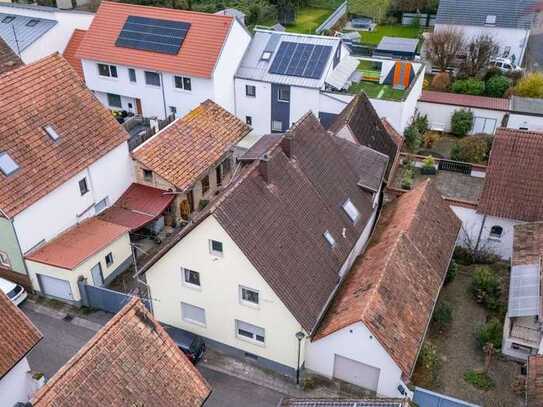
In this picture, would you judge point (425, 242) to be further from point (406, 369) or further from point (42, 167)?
point (42, 167)

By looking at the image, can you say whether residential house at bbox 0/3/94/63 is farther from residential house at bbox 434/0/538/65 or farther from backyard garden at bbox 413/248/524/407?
backyard garden at bbox 413/248/524/407

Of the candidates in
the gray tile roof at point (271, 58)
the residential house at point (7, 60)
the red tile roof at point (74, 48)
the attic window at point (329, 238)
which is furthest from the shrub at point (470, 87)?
the residential house at point (7, 60)

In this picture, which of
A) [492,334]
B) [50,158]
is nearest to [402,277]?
[492,334]

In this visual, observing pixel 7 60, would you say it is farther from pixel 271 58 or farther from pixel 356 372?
pixel 356 372

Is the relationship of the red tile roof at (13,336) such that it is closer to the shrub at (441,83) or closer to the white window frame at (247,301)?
the white window frame at (247,301)

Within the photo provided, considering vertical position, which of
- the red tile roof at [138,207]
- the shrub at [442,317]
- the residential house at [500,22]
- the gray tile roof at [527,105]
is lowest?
the shrub at [442,317]

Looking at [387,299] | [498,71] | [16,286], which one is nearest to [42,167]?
[16,286]
